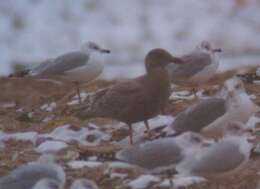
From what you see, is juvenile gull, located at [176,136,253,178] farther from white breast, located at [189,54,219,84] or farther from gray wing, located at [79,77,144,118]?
white breast, located at [189,54,219,84]

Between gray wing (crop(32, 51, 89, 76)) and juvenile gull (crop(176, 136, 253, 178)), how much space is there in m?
3.23

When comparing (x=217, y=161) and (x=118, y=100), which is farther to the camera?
(x=118, y=100)

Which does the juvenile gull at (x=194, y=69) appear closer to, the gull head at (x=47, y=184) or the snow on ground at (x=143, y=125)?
the snow on ground at (x=143, y=125)

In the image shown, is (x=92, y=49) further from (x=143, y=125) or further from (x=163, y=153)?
(x=163, y=153)

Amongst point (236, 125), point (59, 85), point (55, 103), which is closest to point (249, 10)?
point (59, 85)

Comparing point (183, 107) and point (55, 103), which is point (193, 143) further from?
point (55, 103)

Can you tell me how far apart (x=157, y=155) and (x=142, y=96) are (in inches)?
46.4

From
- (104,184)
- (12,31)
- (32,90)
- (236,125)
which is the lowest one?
(12,31)

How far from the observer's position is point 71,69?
7555mm

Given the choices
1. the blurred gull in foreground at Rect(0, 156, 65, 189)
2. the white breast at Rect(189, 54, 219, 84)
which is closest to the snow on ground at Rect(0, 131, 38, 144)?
the blurred gull in foreground at Rect(0, 156, 65, 189)

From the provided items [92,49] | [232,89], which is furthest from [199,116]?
[92,49]

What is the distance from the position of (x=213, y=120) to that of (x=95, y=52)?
272cm

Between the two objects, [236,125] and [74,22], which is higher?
[236,125]

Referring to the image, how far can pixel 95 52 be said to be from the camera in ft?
25.7
